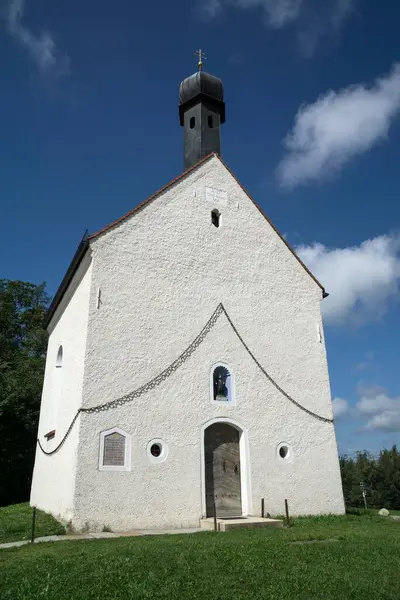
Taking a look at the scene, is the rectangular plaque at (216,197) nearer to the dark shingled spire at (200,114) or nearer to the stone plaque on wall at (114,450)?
the dark shingled spire at (200,114)

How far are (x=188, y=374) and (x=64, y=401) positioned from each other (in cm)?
373

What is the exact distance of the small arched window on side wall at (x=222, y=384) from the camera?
13922 mm

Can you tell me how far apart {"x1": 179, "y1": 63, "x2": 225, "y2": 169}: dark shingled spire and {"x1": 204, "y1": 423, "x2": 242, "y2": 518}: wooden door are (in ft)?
32.2

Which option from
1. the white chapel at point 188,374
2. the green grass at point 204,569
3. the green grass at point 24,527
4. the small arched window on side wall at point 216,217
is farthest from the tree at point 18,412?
the green grass at point 204,569

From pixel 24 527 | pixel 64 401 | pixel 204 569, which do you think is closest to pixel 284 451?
pixel 64 401

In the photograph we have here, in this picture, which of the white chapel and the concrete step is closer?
the concrete step

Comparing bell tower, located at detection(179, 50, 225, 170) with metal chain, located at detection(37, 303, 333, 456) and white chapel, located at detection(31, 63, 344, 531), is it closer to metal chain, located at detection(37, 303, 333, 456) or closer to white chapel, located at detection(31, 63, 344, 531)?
white chapel, located at detection(31, 63, 344, 531)

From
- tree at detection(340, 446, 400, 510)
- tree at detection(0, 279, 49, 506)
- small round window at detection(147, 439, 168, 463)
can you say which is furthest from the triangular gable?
tree at detection(340, 446, 400, 510)

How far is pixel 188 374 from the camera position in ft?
44.1

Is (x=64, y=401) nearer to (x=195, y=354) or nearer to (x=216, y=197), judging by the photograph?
(x=195, y=354)

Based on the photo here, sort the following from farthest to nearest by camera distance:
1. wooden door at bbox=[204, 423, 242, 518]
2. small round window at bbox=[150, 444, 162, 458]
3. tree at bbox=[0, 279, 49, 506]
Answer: tree at bbox=[0, 279, 49, 506] < wooden door at bbox=[204, 423, 242, 518] < small round window at bbox=[150, 444, 162, 458]

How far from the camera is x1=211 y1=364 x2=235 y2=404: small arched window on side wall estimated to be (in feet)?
45.7

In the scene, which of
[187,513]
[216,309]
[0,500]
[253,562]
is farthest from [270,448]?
[0,500]

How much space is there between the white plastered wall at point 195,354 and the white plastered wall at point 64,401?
1.99ft
